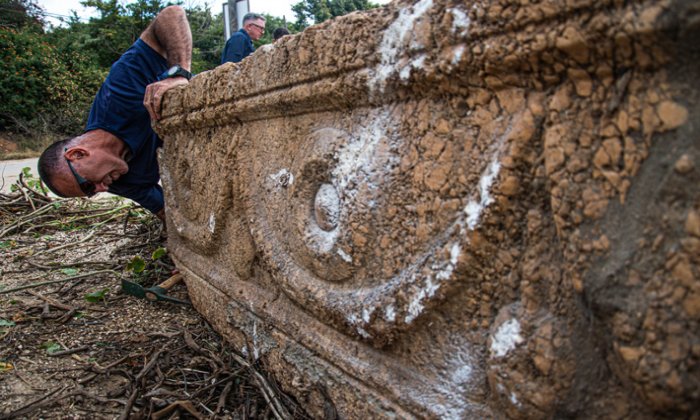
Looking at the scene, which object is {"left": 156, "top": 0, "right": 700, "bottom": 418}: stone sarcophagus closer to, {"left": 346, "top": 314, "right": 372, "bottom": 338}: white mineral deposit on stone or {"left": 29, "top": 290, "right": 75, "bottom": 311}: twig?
{"left": 346, "top": 314, "right": 372, "bottom": 338}: white mineral deposit on stone

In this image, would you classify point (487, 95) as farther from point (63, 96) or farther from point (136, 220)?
point (63, 96)

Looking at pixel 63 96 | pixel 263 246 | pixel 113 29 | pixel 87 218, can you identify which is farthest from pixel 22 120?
pixel 263 246

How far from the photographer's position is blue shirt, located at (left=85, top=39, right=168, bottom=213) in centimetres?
239

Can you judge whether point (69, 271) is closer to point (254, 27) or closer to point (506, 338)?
point (506, 338)

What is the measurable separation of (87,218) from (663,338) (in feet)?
12.4

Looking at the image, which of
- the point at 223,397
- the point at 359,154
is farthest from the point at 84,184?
the point at 359,154

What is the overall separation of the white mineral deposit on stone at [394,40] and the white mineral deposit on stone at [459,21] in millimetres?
76

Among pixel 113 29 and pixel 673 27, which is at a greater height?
pixel 113 29

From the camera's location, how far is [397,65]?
0.93 metres

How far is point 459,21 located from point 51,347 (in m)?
1.80

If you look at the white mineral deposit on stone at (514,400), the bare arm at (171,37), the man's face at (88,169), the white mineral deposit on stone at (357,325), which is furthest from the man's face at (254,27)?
the white mineral deposit on stone at (514,400)

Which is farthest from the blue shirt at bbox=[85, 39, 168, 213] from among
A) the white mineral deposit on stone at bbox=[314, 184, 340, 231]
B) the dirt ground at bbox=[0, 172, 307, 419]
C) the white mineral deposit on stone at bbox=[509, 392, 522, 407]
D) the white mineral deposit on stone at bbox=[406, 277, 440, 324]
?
the white mineral deposit on stone at bbox=[509, 392, 522, 407]

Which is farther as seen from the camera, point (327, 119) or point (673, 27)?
point (327, 119)

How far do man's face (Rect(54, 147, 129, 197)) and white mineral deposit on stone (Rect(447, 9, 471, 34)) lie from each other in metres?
2.11
